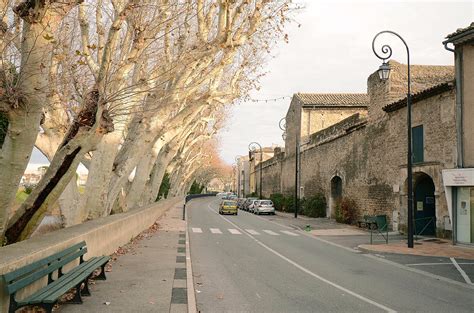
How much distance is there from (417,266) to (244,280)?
5.70 meters

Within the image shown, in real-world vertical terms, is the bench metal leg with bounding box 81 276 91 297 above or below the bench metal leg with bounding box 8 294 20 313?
below

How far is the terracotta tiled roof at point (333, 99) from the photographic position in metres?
46.9

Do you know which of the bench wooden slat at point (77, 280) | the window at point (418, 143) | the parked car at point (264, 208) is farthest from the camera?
the parked car at point (264, 208)

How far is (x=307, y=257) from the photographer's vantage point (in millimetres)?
13414

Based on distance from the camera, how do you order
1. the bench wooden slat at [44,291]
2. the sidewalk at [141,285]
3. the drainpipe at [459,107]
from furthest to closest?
1. the drainpipe at [459,107]
2. the sidewalk at [141,285]
3. the bench wooden slat at [44,291]

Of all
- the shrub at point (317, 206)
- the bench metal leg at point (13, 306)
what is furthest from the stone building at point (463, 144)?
the shrub at point (317, 206)

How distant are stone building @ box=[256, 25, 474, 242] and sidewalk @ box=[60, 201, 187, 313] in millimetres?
11246

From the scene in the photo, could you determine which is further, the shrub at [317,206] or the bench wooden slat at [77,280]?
the shrub at [317,206]

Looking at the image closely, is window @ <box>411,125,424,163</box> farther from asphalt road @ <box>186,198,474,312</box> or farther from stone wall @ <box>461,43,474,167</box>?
asphalt road @ <box>186,198,474,312</box>

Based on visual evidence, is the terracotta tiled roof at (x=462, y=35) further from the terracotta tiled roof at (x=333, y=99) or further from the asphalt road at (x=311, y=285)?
the terracotta tiled roof at (x=333, y=99)

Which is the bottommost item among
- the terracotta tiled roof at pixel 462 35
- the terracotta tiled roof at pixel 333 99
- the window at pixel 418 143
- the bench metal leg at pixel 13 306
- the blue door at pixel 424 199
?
the bench metal leg at pixel 13 306

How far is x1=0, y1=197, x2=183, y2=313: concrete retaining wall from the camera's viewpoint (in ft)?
17.5

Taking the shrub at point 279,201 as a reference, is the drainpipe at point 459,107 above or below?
above

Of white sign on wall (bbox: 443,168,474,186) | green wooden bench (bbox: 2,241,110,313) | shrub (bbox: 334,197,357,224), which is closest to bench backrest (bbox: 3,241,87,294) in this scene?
green wooden bench (bbox: 2,241,110,313)
